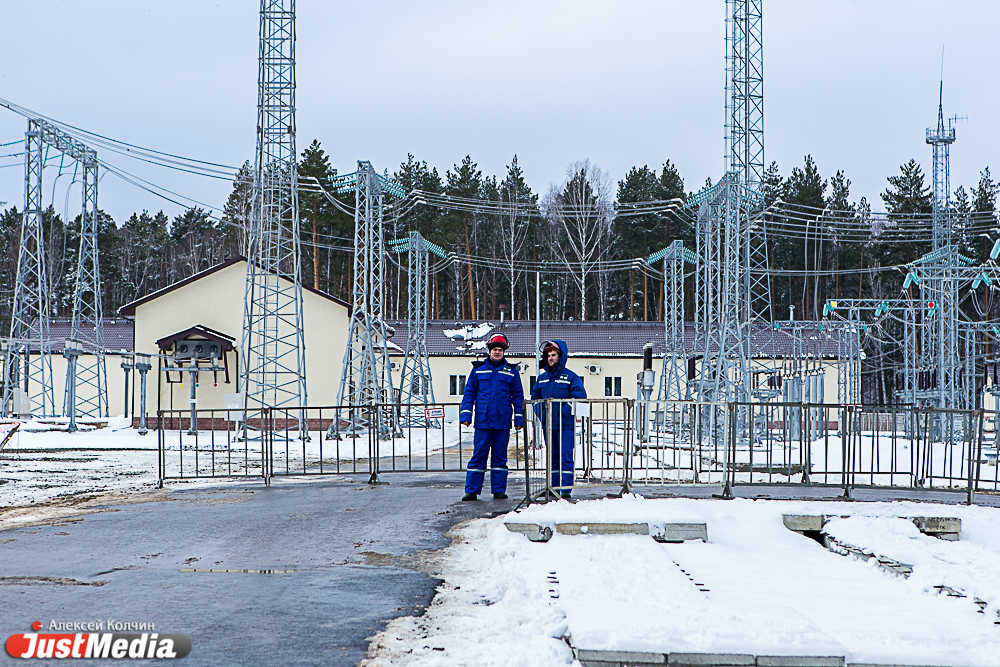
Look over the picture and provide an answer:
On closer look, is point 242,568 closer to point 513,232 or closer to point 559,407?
point 559,407

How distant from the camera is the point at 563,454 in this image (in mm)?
10781

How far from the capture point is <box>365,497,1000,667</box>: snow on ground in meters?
4.63

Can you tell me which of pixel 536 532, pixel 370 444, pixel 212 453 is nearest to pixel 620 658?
pixel 536 532

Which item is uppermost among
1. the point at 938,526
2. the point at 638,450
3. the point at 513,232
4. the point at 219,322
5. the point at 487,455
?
the point at 513,232

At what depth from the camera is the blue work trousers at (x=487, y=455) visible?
37.2ft

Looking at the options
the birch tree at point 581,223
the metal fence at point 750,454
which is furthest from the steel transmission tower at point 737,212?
the birch tree at point 581,223

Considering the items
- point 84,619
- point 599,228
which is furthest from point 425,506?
point 599,228

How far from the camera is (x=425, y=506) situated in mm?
11195

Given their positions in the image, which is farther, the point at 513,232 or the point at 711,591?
the point at 513,232

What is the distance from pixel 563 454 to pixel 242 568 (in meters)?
4.45

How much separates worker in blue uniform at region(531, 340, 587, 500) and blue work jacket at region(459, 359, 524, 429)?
26 cm

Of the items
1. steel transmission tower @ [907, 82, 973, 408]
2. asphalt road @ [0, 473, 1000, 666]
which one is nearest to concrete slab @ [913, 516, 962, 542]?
asphalt road @ [0, 473, 1000, 666]

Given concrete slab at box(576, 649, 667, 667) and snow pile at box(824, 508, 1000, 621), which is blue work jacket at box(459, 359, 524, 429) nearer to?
snow pile at box(824, 508, 1000, 621)

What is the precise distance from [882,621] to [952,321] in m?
28.3
